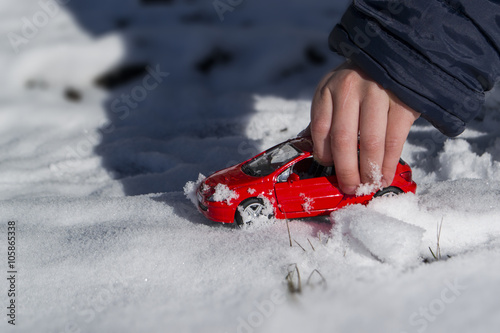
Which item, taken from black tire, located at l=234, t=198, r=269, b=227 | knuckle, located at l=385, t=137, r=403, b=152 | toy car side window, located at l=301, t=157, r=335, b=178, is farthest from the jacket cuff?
black tire, located at l=234, t=198, r=269, b=227

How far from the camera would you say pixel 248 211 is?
2.44 meters

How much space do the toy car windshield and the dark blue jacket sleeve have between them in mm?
609

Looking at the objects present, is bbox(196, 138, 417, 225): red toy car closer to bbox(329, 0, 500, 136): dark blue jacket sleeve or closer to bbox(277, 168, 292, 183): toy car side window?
bbox(277, 168, 292, 183): toy car side window

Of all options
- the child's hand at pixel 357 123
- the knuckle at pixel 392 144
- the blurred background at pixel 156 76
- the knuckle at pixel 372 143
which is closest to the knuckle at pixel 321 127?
the child's hand at pixel 357 123

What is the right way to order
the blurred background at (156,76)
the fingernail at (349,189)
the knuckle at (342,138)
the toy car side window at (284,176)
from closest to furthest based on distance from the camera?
the knuckle at (342,138) < the fingernail at (349,189) < the toy car side window at (284,176) < the blurred background at (156,76)

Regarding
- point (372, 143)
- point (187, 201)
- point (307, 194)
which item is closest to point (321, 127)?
point (372, 143)

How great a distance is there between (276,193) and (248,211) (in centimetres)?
17

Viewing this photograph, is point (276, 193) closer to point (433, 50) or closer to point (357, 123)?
point (357, 123)

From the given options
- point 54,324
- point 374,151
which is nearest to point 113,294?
point 54,324

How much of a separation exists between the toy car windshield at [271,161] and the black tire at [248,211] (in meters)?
0.15

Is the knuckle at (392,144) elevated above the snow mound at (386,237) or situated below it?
above

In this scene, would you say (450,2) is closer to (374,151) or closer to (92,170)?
(374,151)

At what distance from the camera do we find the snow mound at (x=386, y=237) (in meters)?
2.07

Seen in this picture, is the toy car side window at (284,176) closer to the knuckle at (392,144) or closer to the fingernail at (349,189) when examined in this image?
the fingernail at (349,189)
